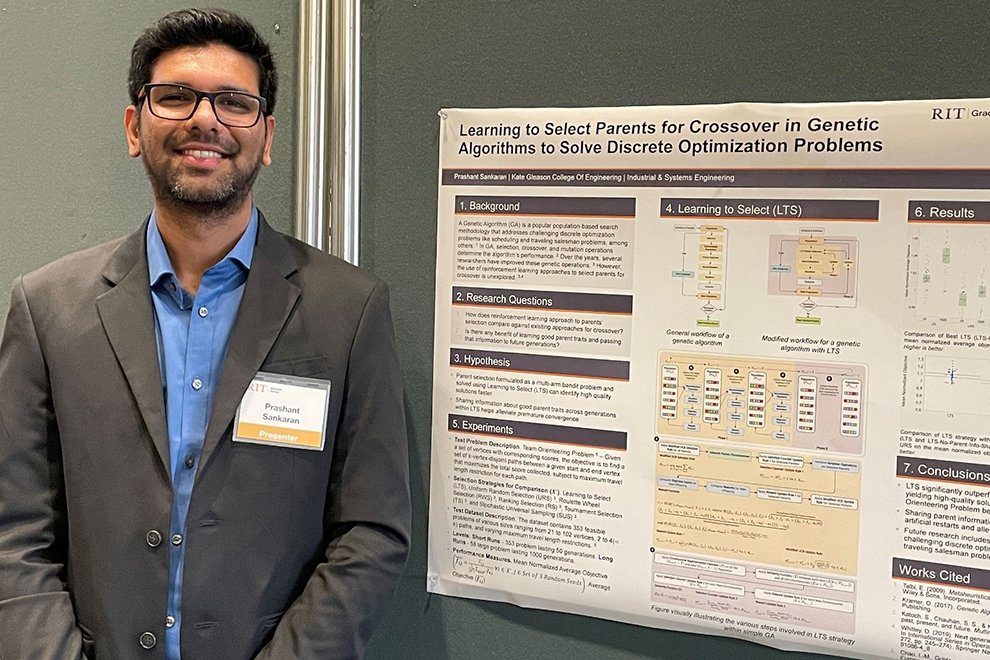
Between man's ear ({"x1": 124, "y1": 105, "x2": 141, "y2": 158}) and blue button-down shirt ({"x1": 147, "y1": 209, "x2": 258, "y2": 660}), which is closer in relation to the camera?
blue button-down shirt ({"x1": 147, "y1": 209, "x2": 258, "y2": 660})

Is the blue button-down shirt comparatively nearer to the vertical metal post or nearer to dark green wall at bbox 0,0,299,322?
the vertical metal post

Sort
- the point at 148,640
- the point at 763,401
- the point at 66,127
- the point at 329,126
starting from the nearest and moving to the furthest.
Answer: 1. the point at 148,640
2. the point at 763,401
3. the point at 329,126
4. the point at 66,127

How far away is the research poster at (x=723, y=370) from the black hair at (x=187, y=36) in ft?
1.37

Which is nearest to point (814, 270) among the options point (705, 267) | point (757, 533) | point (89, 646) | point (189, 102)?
point (705, 267)

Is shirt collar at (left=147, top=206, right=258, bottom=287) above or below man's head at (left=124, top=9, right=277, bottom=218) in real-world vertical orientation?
below

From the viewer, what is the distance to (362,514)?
5.20 feet

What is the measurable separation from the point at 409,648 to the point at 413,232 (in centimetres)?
85

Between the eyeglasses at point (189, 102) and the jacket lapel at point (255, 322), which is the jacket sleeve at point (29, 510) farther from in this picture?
the eyeglasses at point (189, 102)

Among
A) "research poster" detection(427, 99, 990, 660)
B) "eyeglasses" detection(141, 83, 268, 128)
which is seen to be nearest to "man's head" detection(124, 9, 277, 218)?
"eyeglasses" detection(141, 83, 268, 128)

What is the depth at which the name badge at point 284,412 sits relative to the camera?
154cm

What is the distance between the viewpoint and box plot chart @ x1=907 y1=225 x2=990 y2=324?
150cm

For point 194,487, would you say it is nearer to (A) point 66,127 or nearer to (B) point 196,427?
(B) point 196,427

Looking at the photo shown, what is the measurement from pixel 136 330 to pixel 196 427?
0.19m

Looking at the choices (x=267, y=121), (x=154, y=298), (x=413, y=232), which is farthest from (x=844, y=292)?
(x=154, y=298)
